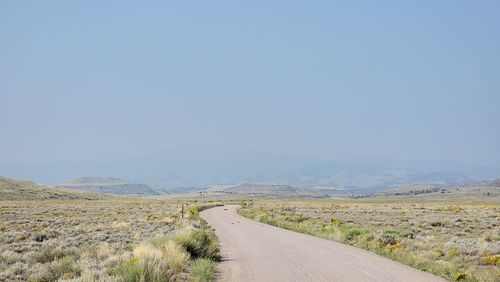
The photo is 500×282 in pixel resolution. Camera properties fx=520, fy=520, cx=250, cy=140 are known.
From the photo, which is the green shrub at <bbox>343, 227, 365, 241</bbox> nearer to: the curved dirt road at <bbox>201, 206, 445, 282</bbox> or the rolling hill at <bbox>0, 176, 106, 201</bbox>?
the curved dirt road at <bbox>201, 206, 445, 282</bbox>

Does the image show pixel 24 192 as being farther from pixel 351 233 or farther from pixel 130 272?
pixel 130 272

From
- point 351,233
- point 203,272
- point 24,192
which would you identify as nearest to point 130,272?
point 203,272

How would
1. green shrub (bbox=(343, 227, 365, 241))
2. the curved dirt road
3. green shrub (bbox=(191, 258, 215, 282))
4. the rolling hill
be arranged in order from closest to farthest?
green shrub (bbox=(191, 258, 215, 282)) < the curved dirt road < green shrub (bbox=(343, 227, 365, 241)) < the rolling hill

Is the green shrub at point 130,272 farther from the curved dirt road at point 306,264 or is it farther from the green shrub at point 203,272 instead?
the curved dirt road at point 306,264

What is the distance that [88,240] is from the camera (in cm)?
2722

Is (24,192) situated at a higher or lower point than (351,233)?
higher

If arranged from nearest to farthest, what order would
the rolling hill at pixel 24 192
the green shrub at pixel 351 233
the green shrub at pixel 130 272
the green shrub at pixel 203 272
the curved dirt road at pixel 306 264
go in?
1. the green shrub at pixel 130 272
2. the green shrub at pixel 203 272
3. the curved dirt road at pixel 306 264
4. the green shrub at pixel 351 233
5. the rolling hill at pixel 24 192

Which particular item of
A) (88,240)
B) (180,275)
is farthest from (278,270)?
(88,240)

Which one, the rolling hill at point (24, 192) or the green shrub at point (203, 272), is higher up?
the rolling hill at point (24, 192)

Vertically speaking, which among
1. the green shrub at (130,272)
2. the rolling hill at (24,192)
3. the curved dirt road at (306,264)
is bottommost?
the curved dirt road at (306,264)

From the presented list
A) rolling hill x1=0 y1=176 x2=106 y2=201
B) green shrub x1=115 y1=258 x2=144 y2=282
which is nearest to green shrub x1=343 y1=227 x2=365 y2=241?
green shrub x1=115 y1=258 x2=144 y2=282

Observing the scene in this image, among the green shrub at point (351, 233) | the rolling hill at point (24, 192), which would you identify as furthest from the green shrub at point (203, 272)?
the rolling hill at point (24, 192)

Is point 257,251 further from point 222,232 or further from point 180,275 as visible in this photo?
point 222,232

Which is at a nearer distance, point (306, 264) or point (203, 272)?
point (203, 272)
